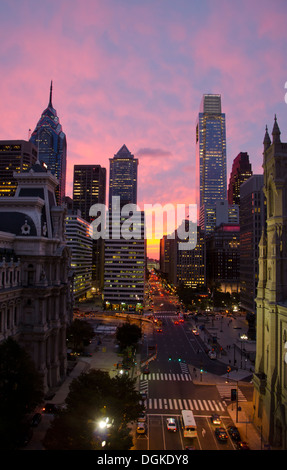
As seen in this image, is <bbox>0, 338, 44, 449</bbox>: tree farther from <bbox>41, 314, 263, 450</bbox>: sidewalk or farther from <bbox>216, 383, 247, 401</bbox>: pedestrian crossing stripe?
<bbox>216, 383, 247, 401</bbox>: pedestrian crossing stripe

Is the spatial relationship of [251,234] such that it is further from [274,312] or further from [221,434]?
[221,434]

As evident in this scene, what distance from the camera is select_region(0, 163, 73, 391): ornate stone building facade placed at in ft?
165

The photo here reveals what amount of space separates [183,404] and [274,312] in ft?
75.4

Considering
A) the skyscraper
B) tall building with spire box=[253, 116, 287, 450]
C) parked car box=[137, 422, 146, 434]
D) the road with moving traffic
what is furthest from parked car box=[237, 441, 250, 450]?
the skyscraper

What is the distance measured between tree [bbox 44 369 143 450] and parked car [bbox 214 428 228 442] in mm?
12694

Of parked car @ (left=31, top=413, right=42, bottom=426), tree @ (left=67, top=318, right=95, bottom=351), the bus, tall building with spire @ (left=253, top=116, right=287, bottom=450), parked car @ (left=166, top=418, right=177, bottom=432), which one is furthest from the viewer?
tree @ (left=67, top=318, right=95, bottom=351)

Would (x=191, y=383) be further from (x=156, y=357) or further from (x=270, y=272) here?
(x=270, y=272)

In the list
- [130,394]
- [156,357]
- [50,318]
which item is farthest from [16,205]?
[156,357]

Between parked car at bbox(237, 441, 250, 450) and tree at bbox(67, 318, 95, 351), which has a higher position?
tree at bbox(67, 318, 95, 351)

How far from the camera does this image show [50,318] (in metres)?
56.6

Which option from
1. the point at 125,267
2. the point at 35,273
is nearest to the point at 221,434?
the point at 35,273

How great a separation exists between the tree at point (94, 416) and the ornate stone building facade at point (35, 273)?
58.9 ft

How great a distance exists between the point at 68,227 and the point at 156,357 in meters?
109

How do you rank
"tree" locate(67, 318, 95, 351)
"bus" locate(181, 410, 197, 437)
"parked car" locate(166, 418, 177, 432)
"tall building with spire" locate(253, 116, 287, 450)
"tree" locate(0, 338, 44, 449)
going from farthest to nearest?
"tree" locate(67, 318, 95, 351) < "parked car" locate(166, 418, 177, 432) < "bus" locate(181, 410, 197, 437) < "tall building with spire" locate(253, 116, 287, 450) < "tree" locate(0, 338, 44, 449)
